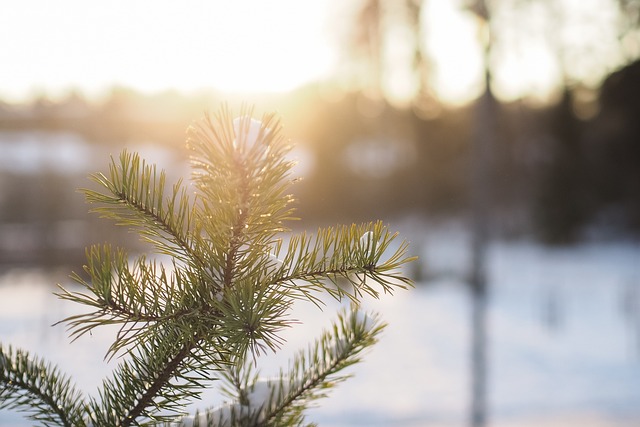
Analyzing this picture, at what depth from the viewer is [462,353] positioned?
6414 millimetres

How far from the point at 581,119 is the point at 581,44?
6.80 feet

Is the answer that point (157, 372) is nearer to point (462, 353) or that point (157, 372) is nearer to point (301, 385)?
point (301, 385)

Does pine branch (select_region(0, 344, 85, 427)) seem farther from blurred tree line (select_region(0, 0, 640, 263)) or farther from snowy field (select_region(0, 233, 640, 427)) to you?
blurred tree line (select_region(0, 0, 640, 263))

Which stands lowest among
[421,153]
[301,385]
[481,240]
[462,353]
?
[462,353]

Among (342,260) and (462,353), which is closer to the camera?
(342,260)

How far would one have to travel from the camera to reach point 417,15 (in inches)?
555

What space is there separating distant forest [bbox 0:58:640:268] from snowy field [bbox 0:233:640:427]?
520cm

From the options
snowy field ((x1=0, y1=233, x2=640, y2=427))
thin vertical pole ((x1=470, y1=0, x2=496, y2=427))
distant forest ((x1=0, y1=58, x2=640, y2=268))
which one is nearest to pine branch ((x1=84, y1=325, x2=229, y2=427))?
snowy field ((x1=0, y1=233, x2=640, y2=427))

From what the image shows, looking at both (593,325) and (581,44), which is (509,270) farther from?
(581,44)

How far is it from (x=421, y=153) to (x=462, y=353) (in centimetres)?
1268

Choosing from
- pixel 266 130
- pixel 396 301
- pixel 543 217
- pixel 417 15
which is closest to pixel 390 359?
pixel 396 301

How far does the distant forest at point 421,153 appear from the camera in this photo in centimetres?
1509

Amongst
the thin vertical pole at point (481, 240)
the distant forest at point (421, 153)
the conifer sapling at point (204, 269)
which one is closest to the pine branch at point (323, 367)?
the conifer sapling at point (204, 269)

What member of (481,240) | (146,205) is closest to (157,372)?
(146,205)
